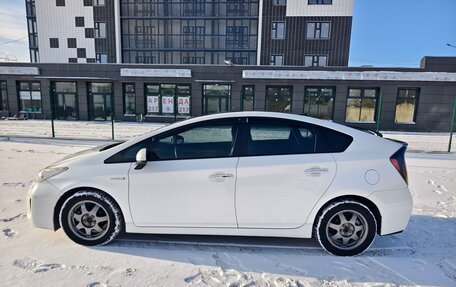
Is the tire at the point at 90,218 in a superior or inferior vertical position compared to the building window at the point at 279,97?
inferior

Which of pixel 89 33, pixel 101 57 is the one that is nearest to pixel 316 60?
pixel 101 57

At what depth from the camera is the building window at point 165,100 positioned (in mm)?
21328

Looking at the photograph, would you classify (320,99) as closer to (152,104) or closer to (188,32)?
(152,104)

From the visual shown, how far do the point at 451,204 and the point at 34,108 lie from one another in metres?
27.0

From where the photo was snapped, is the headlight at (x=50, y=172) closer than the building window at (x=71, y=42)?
Yes

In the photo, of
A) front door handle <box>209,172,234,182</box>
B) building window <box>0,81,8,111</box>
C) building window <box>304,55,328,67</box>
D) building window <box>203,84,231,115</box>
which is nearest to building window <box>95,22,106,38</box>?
building window <box>0,81,8,111</box>

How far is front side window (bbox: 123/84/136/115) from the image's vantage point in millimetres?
21719

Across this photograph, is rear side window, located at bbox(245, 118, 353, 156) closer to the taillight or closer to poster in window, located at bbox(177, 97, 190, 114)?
the taillight

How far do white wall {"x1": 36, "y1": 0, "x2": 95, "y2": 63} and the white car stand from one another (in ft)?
103

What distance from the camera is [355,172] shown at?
289 centimetres

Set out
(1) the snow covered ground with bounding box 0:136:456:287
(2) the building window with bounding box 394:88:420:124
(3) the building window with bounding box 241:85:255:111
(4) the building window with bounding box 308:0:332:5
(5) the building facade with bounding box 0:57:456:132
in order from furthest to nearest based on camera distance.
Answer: (4) the building window with bounding box 308:0:332:5, (3) the building window with bounding box 241:85:255:111, (2) the building window with bounding box 394:88:420:124, (5) the building facade with bounding box 0:57:456:132, (1) the snow covered ground with bounding box 0:136:456:287

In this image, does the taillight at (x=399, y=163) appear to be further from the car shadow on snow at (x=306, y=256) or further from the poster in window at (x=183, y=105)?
the poster in window at (x=183, y=105)

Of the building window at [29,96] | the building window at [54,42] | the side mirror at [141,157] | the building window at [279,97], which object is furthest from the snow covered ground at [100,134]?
the building window at [54,42]

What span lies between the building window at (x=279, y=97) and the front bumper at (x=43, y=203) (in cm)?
1856
